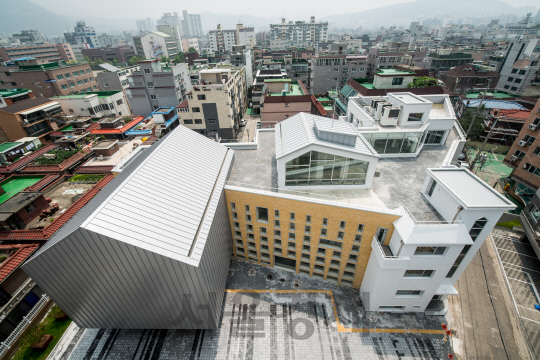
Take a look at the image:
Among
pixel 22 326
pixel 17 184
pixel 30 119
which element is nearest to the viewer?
pixel 22 326

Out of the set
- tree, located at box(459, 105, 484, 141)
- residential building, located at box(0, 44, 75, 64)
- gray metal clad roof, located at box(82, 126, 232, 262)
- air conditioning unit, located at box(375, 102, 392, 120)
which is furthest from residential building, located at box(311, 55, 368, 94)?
residential building, located at box(0, 44, 75, 64)

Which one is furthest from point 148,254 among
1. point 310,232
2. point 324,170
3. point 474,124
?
point 474,124

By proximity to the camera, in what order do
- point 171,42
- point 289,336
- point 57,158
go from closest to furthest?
point 289,336 < point 57,158 < point 171,42

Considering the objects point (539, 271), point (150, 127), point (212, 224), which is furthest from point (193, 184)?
point (150, 127)

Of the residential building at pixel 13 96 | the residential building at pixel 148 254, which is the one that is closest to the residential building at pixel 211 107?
the residential building at pixel 148 254

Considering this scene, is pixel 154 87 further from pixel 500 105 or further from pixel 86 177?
pixel 500 105
